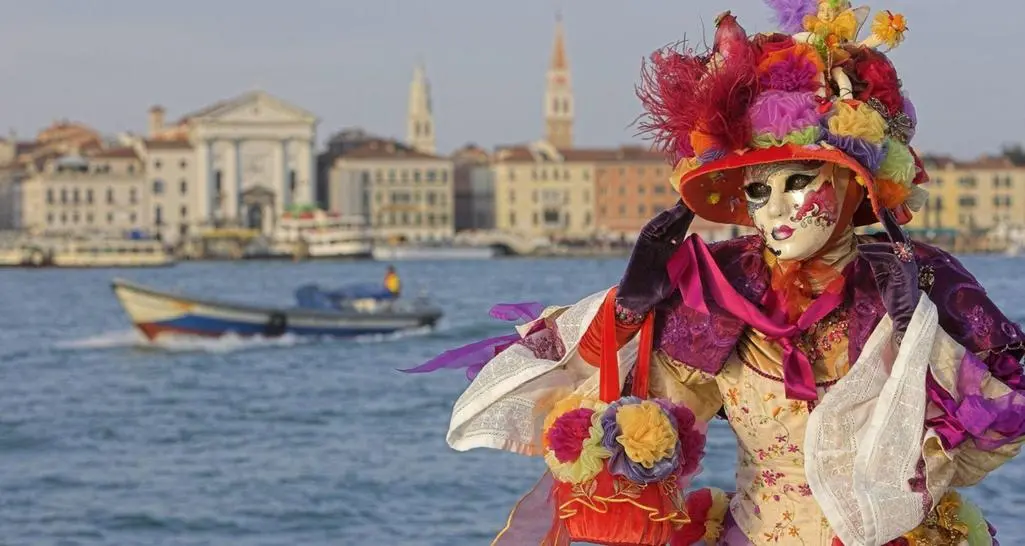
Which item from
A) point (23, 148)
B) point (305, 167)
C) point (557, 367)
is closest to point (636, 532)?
point (557, 367)

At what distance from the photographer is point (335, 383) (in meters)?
19.7

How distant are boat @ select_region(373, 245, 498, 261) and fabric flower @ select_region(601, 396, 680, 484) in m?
84.0

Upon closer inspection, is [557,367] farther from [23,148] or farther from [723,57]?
[23,148]

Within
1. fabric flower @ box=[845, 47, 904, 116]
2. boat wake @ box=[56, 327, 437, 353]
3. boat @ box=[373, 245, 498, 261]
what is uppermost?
fabric flower @ box=[845, 47, 904, 116]

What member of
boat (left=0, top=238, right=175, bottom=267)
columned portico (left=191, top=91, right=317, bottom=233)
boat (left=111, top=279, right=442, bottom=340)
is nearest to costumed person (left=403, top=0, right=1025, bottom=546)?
boat (left=111, top=279, right=442, bottom=340)

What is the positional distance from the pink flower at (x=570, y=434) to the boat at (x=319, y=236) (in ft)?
264

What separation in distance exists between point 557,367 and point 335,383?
16946mm

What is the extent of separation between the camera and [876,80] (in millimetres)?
2770

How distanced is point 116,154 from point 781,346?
90757mm

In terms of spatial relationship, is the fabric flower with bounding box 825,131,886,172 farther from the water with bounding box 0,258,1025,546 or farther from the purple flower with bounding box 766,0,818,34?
the water with bounding box 0,258,1025,546

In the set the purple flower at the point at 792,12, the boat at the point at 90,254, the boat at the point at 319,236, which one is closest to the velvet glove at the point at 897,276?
the purple flower at the point at 792,12

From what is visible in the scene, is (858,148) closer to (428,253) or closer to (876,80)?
(876,80)

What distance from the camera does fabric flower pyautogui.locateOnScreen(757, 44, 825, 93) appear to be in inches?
108

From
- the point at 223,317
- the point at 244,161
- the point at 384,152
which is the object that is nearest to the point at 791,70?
the point at 223,317
